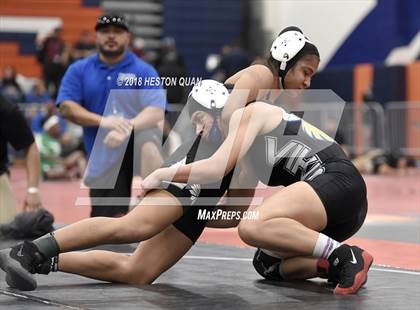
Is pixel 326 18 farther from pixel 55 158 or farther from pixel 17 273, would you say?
pixel 17 273

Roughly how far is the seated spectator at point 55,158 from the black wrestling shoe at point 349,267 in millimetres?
9842

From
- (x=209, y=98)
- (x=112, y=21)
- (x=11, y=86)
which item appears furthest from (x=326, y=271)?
(x=11, y=86)

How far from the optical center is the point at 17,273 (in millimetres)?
4293

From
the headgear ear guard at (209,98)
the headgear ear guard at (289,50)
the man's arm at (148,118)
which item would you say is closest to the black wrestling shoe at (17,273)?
the headgear ear guard at (209,98)

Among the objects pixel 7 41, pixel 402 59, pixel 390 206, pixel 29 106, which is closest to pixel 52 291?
pixel 390 206

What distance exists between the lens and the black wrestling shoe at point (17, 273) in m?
4.29

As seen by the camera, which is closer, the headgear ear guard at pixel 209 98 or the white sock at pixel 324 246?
the white sock at pixel 324 246

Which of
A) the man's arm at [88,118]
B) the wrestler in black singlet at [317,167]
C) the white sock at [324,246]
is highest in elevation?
the man's arm at [88,118]

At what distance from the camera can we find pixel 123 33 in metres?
6.95

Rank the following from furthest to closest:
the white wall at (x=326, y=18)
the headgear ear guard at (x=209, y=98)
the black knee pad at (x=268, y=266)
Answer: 1. the white wall at (x=326, y=18)
2. the black knee pad at (x=268, y=266)
3. the headgear ear guard at (x=209, y=98)

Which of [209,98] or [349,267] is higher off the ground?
[209,98]

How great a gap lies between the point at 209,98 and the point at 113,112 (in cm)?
245

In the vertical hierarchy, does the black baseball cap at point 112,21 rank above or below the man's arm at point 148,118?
above

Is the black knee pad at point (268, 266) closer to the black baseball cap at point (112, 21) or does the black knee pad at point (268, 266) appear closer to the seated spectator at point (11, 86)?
the black baseball cap at point (112, 21)
